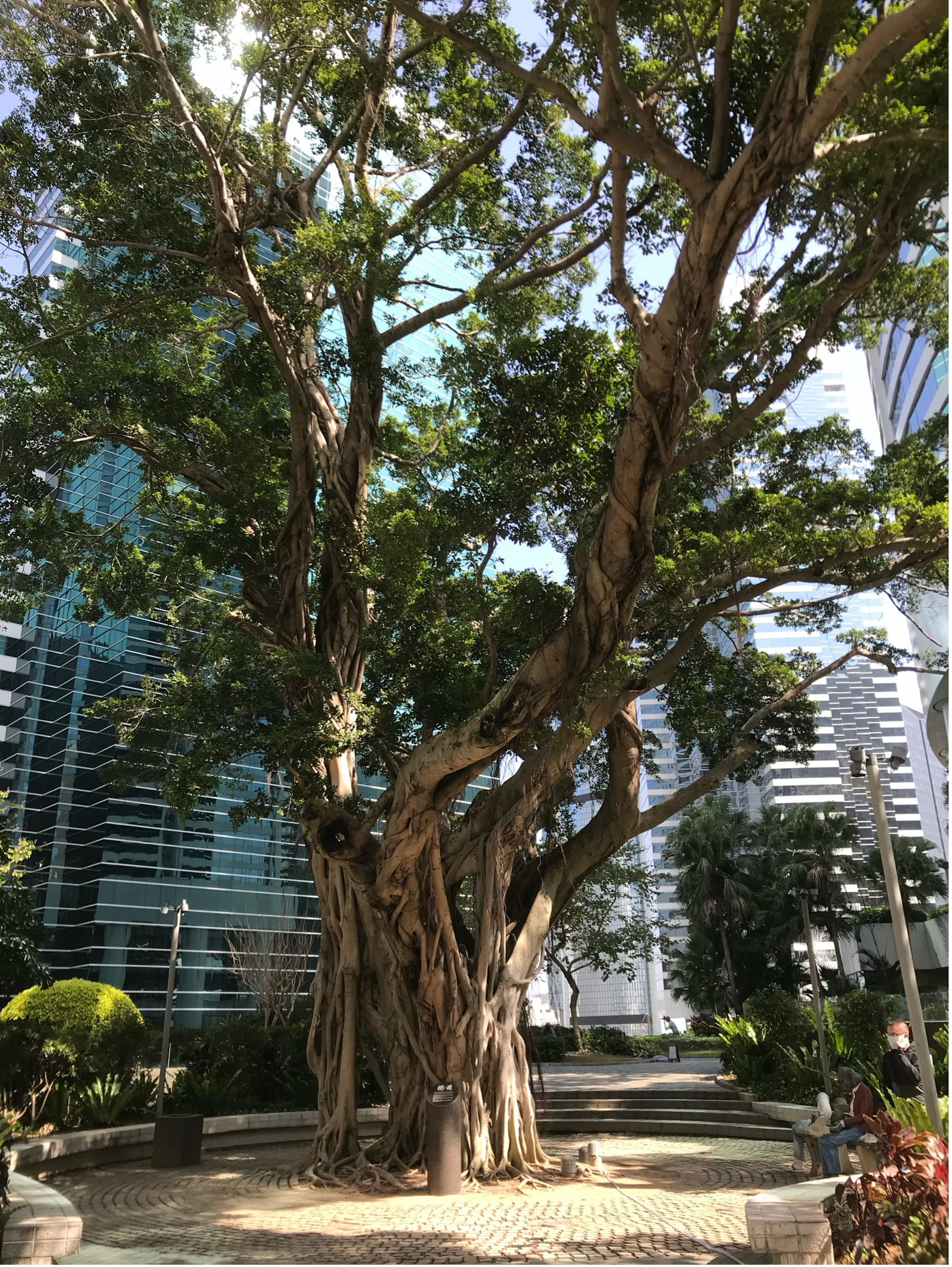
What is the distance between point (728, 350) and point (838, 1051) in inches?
336

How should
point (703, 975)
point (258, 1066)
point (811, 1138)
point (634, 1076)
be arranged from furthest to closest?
point (703, 975) < point (634, 1076) < point (258, 1066) < point (811, 1138)

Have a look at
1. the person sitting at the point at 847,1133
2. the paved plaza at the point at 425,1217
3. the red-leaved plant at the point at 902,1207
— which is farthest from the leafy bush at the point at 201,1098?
the red-leaved plant at the point at 902,1207

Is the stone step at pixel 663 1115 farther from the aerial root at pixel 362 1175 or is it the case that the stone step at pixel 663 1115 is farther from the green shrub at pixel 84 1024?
the green shrub at pixel 84 1024

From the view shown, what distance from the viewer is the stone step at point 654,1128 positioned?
1045 cm

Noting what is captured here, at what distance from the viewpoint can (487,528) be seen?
792 cm

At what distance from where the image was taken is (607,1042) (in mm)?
24594

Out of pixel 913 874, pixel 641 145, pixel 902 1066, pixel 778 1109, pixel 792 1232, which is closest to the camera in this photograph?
pixel 792 1232

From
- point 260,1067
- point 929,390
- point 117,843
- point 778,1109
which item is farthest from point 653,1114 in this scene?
point 929,390

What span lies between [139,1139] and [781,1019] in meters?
8.31

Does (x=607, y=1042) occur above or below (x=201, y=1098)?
below

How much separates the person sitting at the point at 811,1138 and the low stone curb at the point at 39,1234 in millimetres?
4960

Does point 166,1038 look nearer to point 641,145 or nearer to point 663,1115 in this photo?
point 663,1115

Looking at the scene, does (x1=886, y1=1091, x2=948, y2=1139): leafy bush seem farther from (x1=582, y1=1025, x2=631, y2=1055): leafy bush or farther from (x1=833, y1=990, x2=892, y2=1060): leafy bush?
(x1=582, y1=1025, x2=631, y2=1055): leafy bush

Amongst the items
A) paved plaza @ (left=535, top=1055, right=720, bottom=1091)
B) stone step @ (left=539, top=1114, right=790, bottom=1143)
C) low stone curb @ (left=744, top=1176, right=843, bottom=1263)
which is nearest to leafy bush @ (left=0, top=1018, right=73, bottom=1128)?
stone step @ (left=539, top=1114, right=790, bottom=1143)
